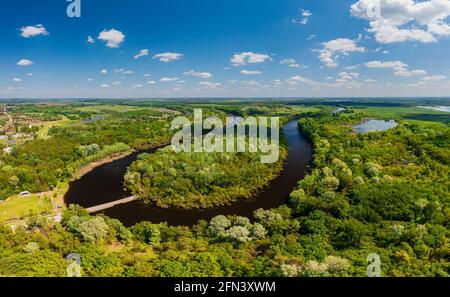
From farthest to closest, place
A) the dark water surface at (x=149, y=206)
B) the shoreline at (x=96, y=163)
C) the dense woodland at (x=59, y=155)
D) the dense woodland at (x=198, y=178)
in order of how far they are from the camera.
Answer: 1. the shoreline at (x=96, y=163)
2. the dense woodland at (x=59, y=155)
3. the dense woodland at (x=198, y=178)
4. the dark water surface at (x=149, y=206)

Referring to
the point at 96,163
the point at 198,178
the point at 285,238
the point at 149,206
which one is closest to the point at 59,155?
the point at 96,163

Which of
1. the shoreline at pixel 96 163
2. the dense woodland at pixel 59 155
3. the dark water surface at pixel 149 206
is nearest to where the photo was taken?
the dark water surface at pixel 149 206

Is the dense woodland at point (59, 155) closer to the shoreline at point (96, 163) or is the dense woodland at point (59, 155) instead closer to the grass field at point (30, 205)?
the shoreline at point (96, 163)

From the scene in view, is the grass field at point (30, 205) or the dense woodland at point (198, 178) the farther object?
the dense woodland at point (198, 178)

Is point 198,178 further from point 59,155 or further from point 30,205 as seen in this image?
point 59,155

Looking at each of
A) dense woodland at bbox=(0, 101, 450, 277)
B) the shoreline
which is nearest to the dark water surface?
the shoreline

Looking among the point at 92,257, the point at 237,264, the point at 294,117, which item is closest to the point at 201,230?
the point at 237,264

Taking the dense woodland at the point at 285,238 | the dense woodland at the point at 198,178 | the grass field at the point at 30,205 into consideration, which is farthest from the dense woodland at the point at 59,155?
the dense woodland at the point at 198,178
